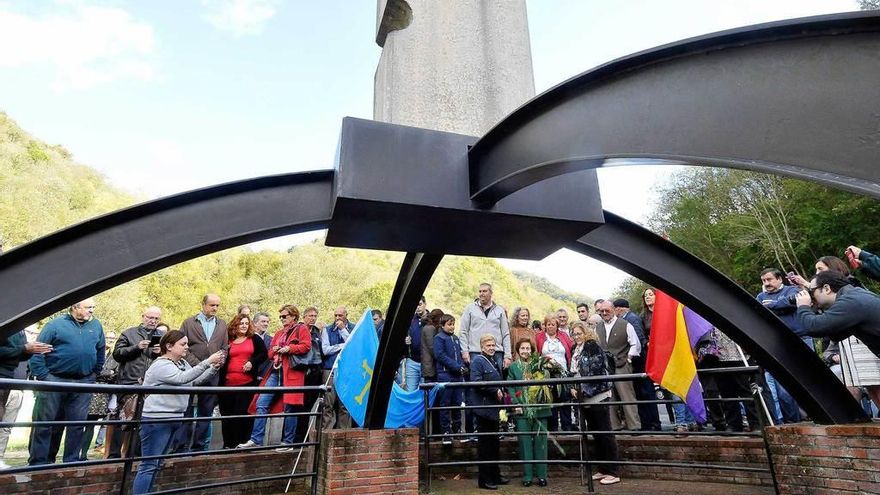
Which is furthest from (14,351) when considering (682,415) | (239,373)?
(682,415)

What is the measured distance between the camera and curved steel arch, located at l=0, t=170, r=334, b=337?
1.75 m

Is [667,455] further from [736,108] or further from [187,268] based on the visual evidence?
[187,268]

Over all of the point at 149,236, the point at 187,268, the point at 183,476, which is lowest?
the point at 183,476

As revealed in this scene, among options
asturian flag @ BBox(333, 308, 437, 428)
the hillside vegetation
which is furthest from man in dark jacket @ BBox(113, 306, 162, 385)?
the hillside vegetation

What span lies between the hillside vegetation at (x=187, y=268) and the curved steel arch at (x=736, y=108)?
1179 inches

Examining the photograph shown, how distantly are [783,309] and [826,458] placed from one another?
7.43ft

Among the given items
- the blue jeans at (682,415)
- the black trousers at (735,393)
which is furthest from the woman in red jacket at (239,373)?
the black trousers at (735,393)

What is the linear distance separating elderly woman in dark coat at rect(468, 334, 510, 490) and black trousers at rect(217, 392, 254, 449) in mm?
2921

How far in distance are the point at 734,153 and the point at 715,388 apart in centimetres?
615

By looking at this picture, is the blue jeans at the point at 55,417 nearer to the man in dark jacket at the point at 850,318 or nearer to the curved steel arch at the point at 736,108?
the curved steel arch at the point at 736,108

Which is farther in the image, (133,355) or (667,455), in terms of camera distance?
(133,355)

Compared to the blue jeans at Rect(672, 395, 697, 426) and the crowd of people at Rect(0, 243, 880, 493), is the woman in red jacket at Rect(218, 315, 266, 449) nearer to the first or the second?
the crowd of people at Rect(0, 243, 880, 493)

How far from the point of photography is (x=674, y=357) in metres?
4.81

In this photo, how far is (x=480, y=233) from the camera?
204cm
